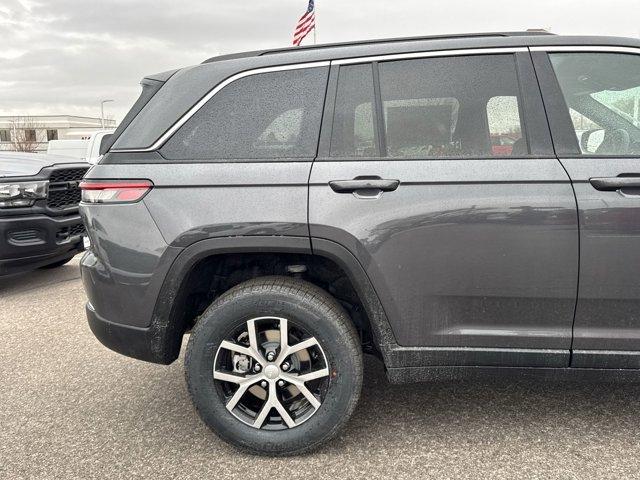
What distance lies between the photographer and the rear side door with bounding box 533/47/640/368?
2.17 m

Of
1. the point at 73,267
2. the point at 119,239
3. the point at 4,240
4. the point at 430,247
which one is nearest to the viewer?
the point at 430,247

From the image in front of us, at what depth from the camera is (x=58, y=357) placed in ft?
12.4

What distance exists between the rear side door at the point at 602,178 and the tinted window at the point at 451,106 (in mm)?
180

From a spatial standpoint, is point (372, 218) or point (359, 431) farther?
point (359, 431)

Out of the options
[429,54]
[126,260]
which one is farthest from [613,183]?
[126,260]

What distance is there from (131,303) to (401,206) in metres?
1.34

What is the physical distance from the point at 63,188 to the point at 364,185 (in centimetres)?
470

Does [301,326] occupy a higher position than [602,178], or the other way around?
[602,178]

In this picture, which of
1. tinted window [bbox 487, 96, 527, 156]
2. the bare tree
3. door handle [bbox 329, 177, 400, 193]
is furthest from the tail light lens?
the bare tree

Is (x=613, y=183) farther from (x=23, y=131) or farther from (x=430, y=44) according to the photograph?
(x=23, y=131)

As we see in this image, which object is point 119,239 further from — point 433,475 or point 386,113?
point 433,475

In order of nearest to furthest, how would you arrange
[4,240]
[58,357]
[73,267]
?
[58,357], [4,240], [73,267]

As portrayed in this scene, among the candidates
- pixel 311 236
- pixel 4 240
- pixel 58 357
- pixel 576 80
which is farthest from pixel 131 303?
pixel 4 240

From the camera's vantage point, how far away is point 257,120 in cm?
245
